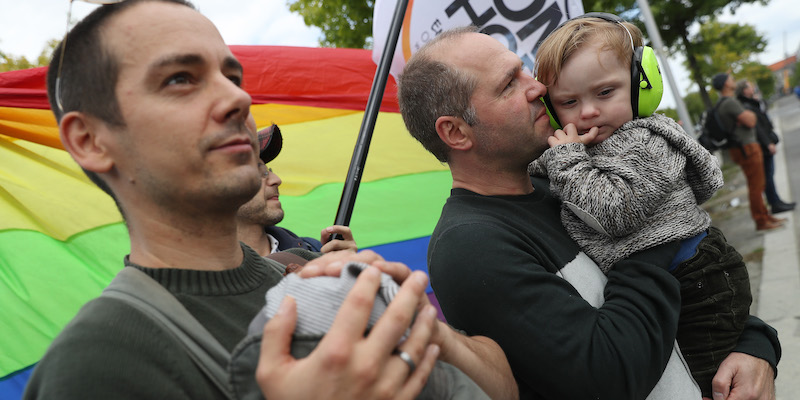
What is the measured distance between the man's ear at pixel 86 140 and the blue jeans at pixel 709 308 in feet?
5.43

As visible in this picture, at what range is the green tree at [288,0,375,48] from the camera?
32.8 ft

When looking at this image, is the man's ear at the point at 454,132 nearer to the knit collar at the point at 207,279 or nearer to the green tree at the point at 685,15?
the knit collar at the point at 207,279

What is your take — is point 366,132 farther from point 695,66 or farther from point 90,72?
point 695,66

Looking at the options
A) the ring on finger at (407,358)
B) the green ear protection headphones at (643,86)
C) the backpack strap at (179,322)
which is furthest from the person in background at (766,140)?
the backpack strap at (179,322)

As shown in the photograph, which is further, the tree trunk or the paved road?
the tree trunk

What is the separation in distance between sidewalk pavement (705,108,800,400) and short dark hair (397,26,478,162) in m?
2.98

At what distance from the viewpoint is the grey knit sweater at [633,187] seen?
1.79m

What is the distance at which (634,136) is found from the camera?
77.7 inches

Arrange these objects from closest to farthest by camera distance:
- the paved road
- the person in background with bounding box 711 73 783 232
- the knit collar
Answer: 1. the knit collar
2. the paved road
3. the person in background with bounding box 711 73 783 232

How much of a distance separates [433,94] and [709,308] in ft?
3.78

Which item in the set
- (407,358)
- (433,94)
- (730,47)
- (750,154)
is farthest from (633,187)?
(730,47)

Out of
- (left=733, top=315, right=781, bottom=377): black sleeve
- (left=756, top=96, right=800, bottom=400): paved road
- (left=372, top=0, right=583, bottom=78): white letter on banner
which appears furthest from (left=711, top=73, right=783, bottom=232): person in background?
(left=733, top=315, right=781, bottom=377): black sleeve

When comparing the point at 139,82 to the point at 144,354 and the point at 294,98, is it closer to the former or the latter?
the point at 144,354

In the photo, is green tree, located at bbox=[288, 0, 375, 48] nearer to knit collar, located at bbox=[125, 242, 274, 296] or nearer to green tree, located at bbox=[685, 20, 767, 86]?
knit collar, located at bbox=[125, 242, 274, 296]
